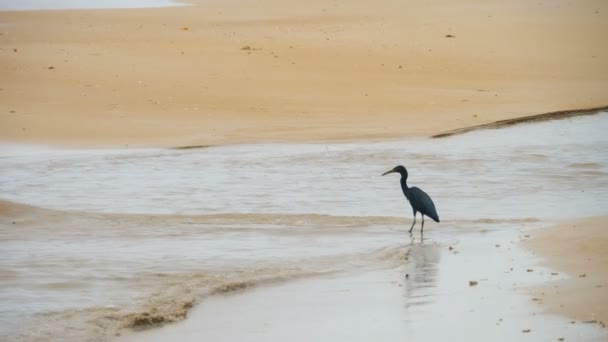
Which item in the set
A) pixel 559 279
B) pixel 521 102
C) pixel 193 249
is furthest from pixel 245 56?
pixel 559 279

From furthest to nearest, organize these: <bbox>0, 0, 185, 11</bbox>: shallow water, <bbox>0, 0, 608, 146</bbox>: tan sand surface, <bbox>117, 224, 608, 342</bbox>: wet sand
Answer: <bbox>0, 0, 185, 11</bbox>: shallow water
<bbox>0, 0, 608, 146</bbox>: tan sand surface
<bbox>117, 224, 608, 342</bbox>: wet sand

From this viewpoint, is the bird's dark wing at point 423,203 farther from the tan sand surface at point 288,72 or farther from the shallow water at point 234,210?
the tan sand surface at point 288,72

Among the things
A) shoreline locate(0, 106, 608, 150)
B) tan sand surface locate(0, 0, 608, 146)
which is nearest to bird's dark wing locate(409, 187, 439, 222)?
shoreline locate(0, 106, 608, 150)

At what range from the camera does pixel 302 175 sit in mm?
11961

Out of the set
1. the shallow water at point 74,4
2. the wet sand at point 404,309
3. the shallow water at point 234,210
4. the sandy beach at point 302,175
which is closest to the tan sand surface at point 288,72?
the sandy beach at point 302,175

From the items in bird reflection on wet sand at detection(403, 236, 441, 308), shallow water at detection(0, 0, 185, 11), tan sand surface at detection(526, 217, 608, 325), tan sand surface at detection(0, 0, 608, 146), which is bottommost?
bird reflection on wet sand at detection(403, 236, 441, 308)

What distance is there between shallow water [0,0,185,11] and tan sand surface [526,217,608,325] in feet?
64.1

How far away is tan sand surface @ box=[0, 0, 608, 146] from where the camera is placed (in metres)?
15.1

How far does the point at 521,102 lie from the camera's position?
53.8ft

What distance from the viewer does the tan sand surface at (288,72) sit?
15.1m

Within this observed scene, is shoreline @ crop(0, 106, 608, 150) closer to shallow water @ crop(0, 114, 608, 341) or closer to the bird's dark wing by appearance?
shallow water @ crop(0, 114, 608, 341)

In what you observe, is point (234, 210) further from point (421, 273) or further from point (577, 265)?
point (577, 265)

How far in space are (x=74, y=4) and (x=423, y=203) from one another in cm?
2053

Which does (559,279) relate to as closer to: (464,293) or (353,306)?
(464,293)
